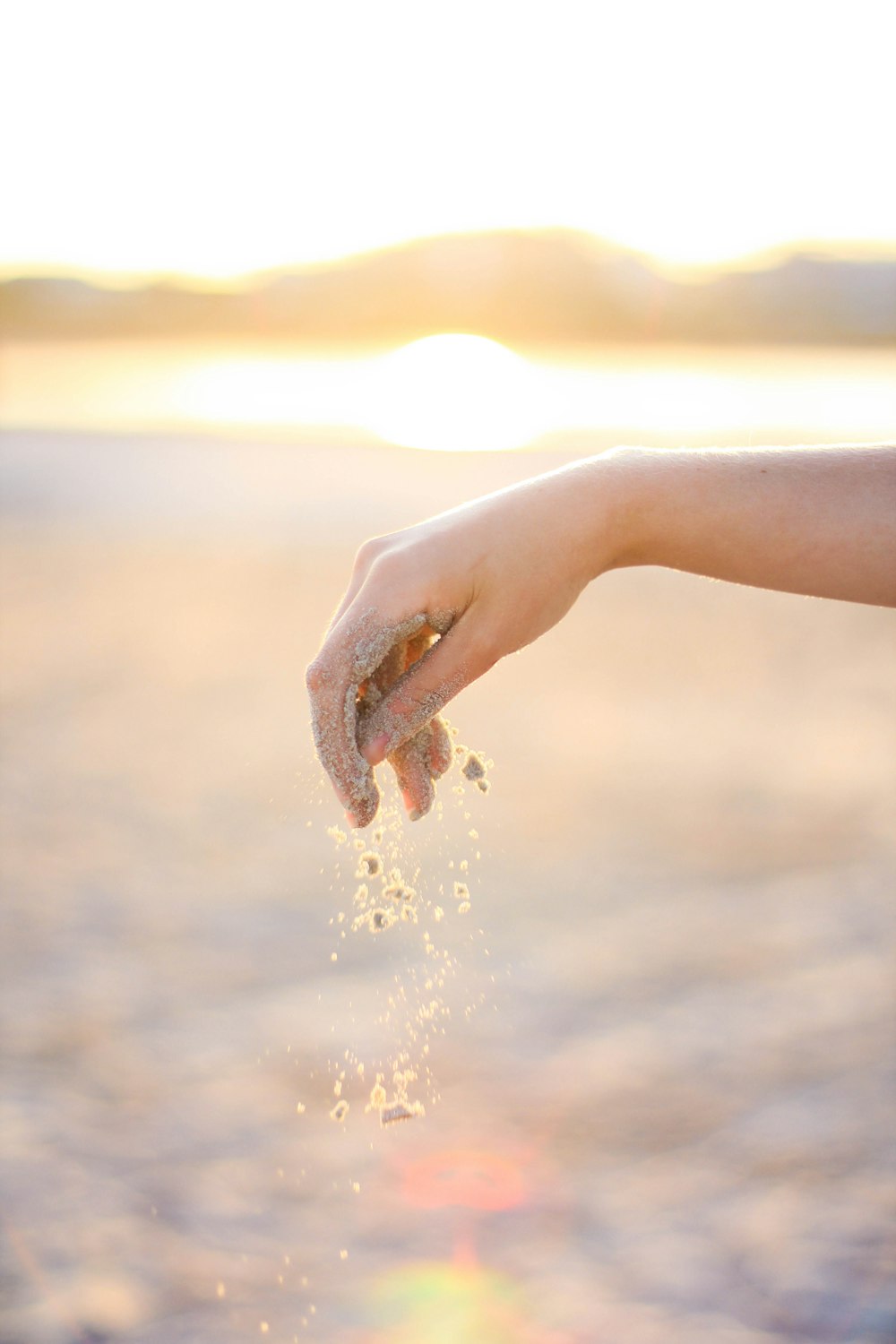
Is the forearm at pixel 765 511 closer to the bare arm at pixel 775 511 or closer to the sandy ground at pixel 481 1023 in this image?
the bare arm at pixel 775 511

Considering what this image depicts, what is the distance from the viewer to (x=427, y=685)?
1962 millimetres

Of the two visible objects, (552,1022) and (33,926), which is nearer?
(552,1022)

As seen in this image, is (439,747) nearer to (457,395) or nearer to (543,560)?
(543,560)

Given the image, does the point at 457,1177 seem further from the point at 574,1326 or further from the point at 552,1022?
the point at 552,1022

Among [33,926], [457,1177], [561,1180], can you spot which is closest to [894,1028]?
[561,1180]

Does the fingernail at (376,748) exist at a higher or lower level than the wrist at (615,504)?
lower

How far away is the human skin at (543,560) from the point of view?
6.25 feet

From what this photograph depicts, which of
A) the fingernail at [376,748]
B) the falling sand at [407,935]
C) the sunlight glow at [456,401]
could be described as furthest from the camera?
the sunlight glow at [456,401]

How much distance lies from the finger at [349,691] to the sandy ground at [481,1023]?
135 cm

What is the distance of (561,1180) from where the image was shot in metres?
3.04

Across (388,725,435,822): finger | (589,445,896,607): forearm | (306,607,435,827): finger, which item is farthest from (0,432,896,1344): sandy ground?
(589,445,896,607): forearm

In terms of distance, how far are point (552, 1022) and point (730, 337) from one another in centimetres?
5468

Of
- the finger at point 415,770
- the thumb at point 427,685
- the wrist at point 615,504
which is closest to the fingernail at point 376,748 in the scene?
the thumb at point 427,685

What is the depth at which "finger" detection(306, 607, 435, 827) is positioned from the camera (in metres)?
1.89
